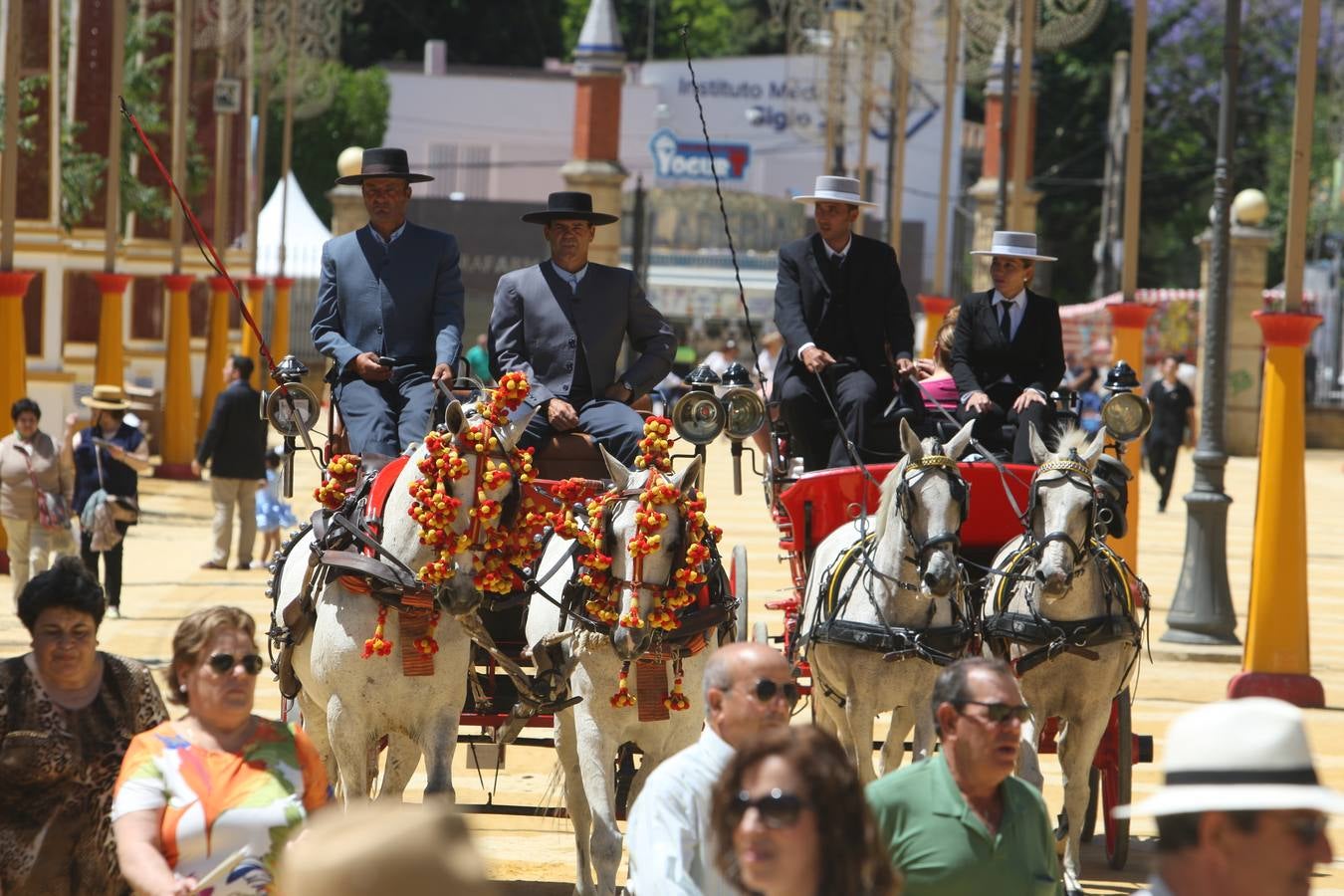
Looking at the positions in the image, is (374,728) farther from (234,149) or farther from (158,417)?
(234,149)

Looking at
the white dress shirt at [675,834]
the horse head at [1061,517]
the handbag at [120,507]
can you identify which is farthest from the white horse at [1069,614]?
the handbag at [120,507]

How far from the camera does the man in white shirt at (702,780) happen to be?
18.7 feet

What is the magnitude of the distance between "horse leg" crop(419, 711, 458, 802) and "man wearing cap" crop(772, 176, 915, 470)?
3.04 m

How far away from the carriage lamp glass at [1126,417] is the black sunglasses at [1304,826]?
6.71m

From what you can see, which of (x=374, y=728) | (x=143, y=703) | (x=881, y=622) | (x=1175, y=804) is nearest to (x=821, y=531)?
(x=881, y=622)

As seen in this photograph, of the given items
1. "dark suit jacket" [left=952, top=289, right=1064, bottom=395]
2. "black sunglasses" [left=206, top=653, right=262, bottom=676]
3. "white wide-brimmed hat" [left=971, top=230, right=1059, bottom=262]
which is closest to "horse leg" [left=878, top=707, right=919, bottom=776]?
"dark suit jacket" [left=952, top=289, right=1064, bottom=395]

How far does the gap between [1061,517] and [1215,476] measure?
8.96 m

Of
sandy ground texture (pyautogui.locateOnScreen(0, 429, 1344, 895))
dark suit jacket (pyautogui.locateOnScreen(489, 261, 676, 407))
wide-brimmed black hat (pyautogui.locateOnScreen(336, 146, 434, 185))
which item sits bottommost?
sandy ground texture (pyautogui.locateOnScreen(0, 429, 1344, 895))

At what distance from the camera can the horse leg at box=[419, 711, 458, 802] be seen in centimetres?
902

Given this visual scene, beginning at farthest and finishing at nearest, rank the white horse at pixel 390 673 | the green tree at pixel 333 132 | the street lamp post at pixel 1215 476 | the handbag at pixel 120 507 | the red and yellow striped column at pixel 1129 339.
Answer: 1. the green tree at pixel 333 132
2. the red and yellow striped column at pixel 1129 339
3. the street lamp post at pixel 1215 476
4. the handbag at pixel 120 507
5. the white horse at pixel 390 673

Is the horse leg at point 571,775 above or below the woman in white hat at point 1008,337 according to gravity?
below

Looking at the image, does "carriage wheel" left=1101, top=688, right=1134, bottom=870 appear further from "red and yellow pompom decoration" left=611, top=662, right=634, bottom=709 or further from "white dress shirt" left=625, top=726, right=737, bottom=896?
"white dress shirt" left=625, top=726, right=737, bottom=896

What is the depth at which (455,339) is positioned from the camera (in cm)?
1070

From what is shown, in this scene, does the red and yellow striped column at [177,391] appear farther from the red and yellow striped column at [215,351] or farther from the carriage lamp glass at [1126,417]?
the carriage lamp glass at [1126,417]
